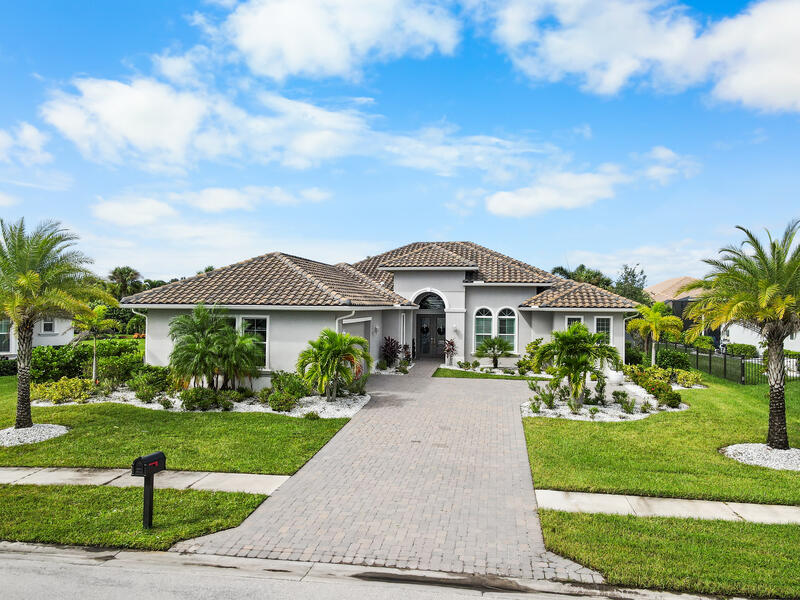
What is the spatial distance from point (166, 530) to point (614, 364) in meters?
12.7

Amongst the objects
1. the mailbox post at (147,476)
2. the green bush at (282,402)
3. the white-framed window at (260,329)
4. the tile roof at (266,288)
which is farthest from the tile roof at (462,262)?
the mailbox post at (147,476)

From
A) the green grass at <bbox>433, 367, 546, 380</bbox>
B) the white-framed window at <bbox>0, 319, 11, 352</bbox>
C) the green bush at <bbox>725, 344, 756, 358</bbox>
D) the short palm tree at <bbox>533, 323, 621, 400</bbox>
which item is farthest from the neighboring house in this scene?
the green bush at <bbox>725, 344, 756, 358</bbox>

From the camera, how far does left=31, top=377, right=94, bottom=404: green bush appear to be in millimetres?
15297

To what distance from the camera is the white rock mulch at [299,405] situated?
14000 millimetres

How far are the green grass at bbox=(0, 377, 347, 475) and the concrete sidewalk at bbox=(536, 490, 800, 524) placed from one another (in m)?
4.92

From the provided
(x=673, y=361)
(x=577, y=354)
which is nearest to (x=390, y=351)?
(x=577, y=354)

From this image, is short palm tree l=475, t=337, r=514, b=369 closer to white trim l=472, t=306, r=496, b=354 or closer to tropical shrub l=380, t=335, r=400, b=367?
white trim l=472, t=306, r=496, b=354

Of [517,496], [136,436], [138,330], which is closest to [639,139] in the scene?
[517,496]

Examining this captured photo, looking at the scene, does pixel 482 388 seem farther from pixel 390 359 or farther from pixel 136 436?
pixel 136 436

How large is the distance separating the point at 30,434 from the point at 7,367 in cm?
1487

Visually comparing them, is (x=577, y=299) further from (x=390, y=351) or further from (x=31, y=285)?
(x=31, y=285)

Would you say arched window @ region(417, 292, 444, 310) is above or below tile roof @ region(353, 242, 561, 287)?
below

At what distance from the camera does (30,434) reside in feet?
37.7

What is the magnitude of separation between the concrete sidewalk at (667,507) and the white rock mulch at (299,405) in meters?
7.00
